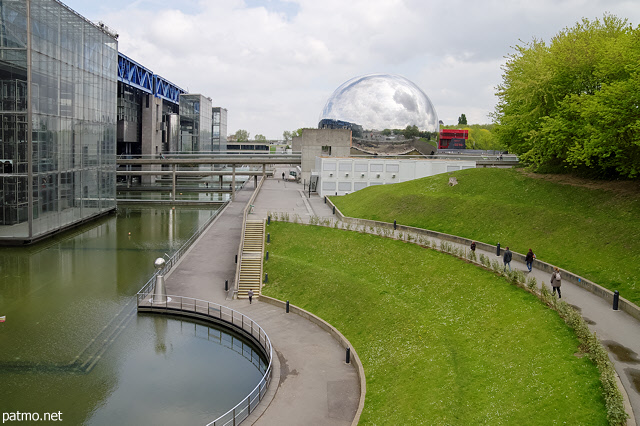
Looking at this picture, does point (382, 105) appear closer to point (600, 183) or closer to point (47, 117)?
point (600, 183)

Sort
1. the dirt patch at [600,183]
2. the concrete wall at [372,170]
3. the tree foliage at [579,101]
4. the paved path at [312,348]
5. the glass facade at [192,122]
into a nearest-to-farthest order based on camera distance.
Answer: the paved path at [312,348] → the tree foliage at [579,101] → the dirt patch at [600,183] → the concrete wall at [372,170] → the glass facade at [192,122]

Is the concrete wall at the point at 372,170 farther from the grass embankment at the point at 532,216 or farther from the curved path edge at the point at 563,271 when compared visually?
the curved path edge at the point at 563,271

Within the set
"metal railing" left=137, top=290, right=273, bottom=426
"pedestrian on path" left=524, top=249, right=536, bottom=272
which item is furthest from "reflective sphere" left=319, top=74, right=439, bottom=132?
"metal railing" left=137, top=290, right=273, bottom=426

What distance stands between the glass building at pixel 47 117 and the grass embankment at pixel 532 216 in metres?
23.7

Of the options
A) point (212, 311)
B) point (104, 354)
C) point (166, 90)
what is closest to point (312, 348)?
point (212, 311)

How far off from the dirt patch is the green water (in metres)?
23.1

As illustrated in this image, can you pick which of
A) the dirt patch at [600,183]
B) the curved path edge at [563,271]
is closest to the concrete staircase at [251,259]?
the curved path edge at [563,271]

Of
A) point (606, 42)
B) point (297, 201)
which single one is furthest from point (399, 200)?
point (606, 42)

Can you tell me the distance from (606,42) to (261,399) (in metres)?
28.4

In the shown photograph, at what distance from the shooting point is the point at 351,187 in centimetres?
5516

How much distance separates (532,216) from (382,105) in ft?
108

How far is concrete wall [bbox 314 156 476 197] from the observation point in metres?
54.5

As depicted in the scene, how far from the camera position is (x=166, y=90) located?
102 m

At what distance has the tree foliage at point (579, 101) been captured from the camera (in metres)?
28.4
